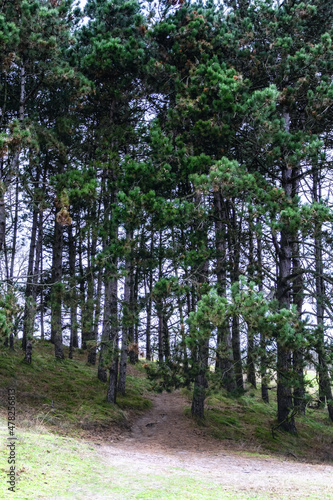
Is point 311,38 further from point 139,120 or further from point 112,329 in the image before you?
point 112,329

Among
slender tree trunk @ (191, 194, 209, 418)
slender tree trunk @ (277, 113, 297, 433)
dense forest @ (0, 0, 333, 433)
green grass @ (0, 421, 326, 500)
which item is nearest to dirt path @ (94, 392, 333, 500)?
green grass @ (0, 421, 326, 500)

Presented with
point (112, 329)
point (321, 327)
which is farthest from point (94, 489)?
point (112, 329)

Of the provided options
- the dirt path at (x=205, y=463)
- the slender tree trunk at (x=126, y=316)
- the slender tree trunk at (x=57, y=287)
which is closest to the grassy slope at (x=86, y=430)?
the dirt path at (x=205, y=463)

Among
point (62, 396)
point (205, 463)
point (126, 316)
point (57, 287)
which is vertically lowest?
point (205, 463)

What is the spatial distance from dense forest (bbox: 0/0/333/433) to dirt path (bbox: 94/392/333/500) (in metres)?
1.30

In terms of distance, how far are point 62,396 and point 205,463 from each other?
17.1ft

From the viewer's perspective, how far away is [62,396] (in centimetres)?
1180

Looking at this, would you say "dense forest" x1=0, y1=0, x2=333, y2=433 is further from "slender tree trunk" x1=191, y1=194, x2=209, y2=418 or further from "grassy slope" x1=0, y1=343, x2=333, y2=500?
"grassy slope" x1=0, y1=343, x2=333, y2=500

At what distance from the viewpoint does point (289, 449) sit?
11.0m

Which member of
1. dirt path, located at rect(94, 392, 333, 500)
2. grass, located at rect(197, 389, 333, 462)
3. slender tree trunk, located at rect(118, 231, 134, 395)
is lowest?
grass, located at rect(197, 389, 333, 462)

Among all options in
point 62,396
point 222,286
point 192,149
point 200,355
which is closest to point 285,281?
point 222,286

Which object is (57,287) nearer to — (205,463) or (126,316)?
(126,316)

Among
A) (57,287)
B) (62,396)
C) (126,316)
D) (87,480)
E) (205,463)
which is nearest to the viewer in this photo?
(87,480)

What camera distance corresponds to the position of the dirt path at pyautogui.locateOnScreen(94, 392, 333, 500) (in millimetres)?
→ 6117
